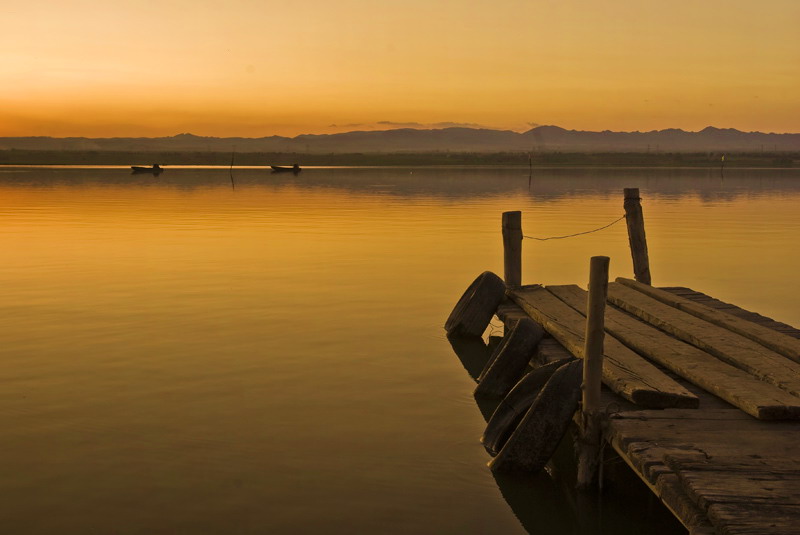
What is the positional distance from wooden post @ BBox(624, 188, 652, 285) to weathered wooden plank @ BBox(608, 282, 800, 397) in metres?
2.83

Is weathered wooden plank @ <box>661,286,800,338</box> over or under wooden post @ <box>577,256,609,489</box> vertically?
under

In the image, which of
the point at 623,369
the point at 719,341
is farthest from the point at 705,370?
the point at 719,341

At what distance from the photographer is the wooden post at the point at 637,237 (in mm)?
15172

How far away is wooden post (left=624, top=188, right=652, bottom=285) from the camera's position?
15172 millimetres

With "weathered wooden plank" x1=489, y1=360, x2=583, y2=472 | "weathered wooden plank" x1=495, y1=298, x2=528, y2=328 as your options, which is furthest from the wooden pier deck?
"weathered wooden plank" x1=495, y1=298, x2=528, y2=328

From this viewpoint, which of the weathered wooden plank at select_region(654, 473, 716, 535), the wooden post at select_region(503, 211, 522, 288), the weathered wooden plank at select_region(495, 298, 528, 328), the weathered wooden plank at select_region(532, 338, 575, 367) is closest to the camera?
the weathered wooden plank at select_region(654, 473, 716, 535)

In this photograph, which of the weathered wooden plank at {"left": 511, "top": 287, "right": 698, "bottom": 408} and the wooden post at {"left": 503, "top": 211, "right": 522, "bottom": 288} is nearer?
the weathered wooden plank at {"left": 511, "top": 287, "right": 698, "bottom": 408}

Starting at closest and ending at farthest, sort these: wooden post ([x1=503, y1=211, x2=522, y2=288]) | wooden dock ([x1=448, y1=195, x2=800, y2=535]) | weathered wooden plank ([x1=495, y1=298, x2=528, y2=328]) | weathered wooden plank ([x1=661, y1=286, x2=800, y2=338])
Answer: wooden dock ([x1=448, y1=195, x2=800, y2=535]) → weathered wooden plank ([x1=661, y1=286, x2=800, y2=338]) → weathered wooden plank ([x1=495, y1=298, x2=528, y2=328]) → wooden post ([x1=503, y1=211, x2=522, y2=288])

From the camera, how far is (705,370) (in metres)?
8.14

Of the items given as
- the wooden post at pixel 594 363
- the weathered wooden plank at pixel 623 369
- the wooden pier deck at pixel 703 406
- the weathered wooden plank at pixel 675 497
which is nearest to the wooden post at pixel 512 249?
the weathered wooden plank at pixel 623 369

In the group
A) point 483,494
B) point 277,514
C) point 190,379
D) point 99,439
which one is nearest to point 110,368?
point 190,379

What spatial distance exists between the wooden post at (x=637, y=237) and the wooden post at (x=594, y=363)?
322 inches

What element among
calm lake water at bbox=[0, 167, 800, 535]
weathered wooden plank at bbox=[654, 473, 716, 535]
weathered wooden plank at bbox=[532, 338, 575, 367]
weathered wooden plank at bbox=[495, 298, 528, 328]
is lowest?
calm lake water at bbox=[0, 167, 800, 535]

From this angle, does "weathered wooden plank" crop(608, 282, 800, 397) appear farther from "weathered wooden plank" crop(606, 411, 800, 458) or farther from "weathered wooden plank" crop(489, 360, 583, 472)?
"weathered wooden plank" crop(489, 360, 583, 472)
